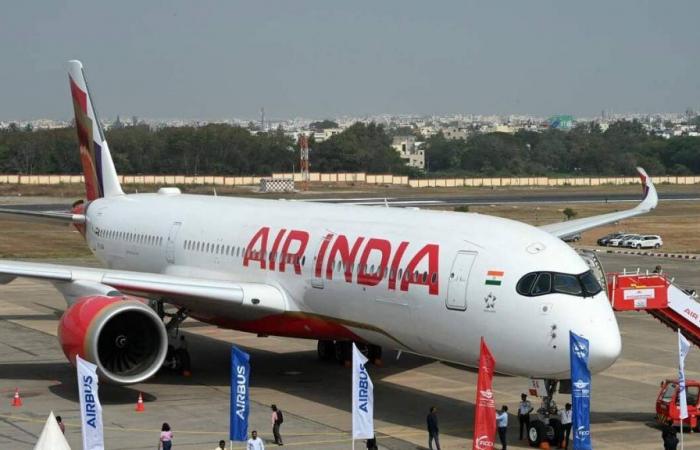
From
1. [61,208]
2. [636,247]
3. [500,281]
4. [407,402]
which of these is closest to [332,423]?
[407,402]

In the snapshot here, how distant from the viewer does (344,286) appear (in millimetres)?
30656

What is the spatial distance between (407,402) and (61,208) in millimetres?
88806

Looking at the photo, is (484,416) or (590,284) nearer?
(484,416)

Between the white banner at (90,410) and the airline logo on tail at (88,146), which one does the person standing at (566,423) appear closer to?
the white banner at (90,410)

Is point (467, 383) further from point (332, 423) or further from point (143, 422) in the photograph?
point (143, 422)

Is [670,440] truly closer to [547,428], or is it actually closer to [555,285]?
[547,428]

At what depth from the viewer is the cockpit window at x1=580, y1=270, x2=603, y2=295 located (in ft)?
86.7

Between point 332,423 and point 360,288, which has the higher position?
point 360,288

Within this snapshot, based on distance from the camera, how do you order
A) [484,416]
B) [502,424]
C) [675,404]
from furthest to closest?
[675,404] < [502,424] < [484,416]

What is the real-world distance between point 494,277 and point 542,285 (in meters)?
1.11

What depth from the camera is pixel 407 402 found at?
103 ft

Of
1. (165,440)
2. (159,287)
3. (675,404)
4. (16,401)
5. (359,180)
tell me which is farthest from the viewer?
(359,180)

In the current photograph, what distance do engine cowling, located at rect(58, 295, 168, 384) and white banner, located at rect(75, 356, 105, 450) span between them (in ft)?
20.4

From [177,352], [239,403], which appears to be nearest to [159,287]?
[177,352]
